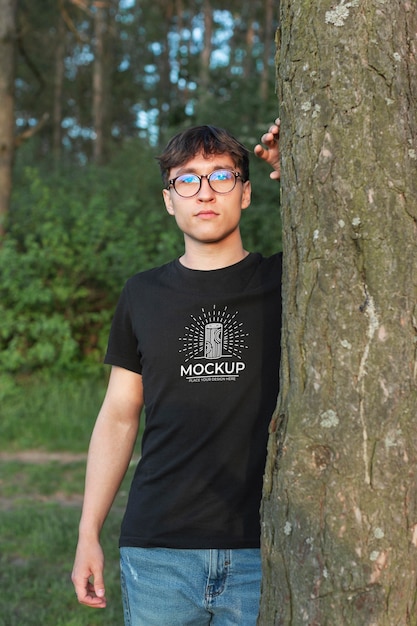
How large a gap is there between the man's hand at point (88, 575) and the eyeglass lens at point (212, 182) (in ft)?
3.53

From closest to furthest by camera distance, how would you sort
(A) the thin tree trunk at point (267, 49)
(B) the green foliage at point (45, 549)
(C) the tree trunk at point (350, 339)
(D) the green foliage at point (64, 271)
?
(C) the tree trunk at point (350, 339) → (B) the green foliage at point (45, 549) → (D) the green foliage at point (64, 271) → (A) the thin tree trunk at point (267, 49)

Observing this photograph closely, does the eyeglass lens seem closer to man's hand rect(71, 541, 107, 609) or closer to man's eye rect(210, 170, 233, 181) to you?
man's eye rect(210, 170, 233, 181)

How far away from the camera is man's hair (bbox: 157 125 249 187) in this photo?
2.31 m

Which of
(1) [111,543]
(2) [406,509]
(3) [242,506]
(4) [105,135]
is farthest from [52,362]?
(4) [105,135]

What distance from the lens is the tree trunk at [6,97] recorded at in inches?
349

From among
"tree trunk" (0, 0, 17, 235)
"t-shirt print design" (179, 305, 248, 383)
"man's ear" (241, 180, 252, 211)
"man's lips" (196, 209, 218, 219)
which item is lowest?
"t-shirt print design" (179, 305, 248, 383)

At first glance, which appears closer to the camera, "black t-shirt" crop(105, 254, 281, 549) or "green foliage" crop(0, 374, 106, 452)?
"black t-shirt" crop(105, 254, 281, 549)

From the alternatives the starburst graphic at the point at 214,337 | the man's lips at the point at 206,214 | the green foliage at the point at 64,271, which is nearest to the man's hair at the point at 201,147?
the man's lips at the point at 206,214

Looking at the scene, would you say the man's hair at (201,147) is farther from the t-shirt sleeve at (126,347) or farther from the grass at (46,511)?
the grass at (46,511)

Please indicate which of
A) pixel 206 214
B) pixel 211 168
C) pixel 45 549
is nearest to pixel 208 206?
pixel 206 214

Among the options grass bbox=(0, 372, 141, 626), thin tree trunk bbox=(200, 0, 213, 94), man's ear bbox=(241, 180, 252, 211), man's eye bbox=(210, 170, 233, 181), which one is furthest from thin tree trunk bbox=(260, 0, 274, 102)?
man's eye bbox=(210, 170, 233, 181)

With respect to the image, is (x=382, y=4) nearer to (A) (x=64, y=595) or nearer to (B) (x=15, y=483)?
(A) (x=64, y=595)

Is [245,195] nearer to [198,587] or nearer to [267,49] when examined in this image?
[198,587]

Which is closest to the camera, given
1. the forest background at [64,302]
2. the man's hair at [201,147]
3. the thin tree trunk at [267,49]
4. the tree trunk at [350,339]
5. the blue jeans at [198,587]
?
the tree trunk at [350,339]
